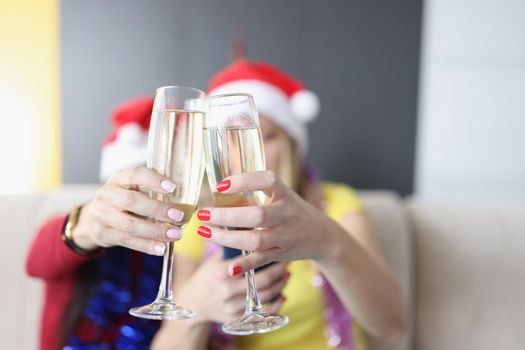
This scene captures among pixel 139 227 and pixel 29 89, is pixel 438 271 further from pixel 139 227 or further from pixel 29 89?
pixel 29 89

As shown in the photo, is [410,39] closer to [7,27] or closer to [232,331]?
[7,27]

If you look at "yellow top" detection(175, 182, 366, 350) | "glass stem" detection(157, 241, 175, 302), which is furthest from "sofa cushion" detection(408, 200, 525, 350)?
"glass stem" detection(157, 241, 175, 302)

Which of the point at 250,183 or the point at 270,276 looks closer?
the point at 250,183

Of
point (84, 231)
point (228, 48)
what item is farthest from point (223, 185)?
point (228, 48)

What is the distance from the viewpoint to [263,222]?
0.54m

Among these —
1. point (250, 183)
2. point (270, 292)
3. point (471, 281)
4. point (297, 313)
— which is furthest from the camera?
point (471, 281)

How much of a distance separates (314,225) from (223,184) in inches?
5.5

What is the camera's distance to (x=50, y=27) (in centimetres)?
175

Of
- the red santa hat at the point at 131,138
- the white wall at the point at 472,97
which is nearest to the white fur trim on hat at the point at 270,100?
the red santa hat at the point at 131,138

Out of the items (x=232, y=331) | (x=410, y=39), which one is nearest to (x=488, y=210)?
(x=410, y=39)

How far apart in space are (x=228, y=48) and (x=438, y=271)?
3.04 feet

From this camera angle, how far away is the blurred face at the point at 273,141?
1.13 meters

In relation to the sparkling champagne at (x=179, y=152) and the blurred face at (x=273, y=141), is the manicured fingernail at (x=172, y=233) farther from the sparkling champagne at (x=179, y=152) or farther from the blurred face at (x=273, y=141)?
the blurred face at (x=273, y=141)

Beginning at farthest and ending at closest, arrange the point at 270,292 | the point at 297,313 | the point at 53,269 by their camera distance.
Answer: the point at 297,313
the point at 53,269
the point at 270,292
